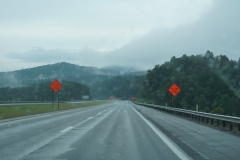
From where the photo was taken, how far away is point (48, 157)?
33.9 feet

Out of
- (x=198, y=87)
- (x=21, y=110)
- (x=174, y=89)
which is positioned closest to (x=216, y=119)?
(x=174, y=89)

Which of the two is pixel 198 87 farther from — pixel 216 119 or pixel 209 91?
pixel 216 119

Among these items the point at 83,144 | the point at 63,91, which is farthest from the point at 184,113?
the point at 63,91

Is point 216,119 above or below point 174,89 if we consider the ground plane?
below

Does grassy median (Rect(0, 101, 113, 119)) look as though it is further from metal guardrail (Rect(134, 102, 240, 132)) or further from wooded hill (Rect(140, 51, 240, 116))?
wooded hill (Rect(140, 51, 240, 116))

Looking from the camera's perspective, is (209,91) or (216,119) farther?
(209,91)

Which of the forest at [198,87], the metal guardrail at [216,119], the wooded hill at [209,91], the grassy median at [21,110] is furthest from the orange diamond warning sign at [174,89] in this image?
the wooded hill at [209,91]

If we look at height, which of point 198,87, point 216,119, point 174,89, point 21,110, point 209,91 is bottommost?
point 216,119

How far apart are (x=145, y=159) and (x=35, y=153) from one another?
3.25 m

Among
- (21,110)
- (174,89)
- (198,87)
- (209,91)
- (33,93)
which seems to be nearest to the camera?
(174,89)

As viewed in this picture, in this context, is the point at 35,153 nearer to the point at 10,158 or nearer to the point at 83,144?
the point at 10,158

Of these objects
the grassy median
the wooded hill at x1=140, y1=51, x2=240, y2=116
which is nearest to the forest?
the wooded hill at x1=140, y1=51, x2=240, y2=116

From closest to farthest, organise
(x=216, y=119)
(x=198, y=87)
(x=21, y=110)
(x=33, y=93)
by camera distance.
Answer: (x=216, y=119) → (x=21, y=110) → (x=198, y=87) → (x=33, y=93)

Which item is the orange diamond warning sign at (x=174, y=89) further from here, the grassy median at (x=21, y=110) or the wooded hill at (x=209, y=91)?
the wooded hill at (x=209, y=91)
